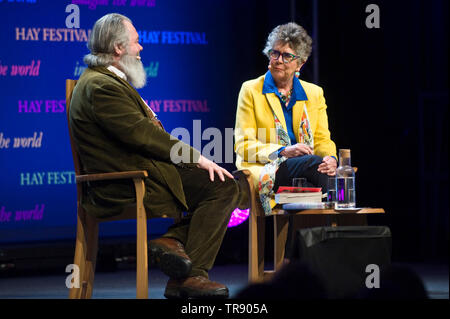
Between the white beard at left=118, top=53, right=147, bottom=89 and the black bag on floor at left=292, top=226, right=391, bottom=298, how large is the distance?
111cm

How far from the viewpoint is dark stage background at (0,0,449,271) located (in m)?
5.09

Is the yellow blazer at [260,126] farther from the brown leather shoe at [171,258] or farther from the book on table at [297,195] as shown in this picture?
the brown leather shoe at [171,258]

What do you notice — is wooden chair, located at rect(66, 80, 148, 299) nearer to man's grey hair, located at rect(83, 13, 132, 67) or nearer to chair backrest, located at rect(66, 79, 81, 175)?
chair backrest, located at rect(66, 79, 81, 175)

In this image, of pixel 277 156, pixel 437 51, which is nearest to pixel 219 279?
pixel 277 156

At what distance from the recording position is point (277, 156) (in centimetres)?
363

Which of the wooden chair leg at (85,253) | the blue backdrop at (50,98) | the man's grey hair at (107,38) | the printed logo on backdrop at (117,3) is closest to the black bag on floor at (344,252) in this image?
the wooden chair leg at (85,253)

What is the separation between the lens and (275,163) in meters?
3.62

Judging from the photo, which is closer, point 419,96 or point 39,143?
point 39,143

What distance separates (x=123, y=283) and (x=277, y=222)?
127cm

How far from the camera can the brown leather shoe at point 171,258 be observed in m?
2.75

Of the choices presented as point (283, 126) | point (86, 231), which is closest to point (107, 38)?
point (86, 231)

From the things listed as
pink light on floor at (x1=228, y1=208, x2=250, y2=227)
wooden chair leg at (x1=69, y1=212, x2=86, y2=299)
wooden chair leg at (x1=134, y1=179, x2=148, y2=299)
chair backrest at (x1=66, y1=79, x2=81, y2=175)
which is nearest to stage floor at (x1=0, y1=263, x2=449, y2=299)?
pink light on floor at (x1=228, y1=208, x2=250, y2=227)
